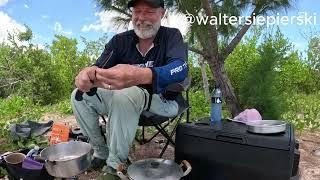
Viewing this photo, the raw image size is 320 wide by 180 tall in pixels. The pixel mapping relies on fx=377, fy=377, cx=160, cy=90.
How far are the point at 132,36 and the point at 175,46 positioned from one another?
36cm

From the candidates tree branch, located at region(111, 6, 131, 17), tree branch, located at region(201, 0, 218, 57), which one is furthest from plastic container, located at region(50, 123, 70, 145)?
tree branch, located at region(111, 6, 131, 17)

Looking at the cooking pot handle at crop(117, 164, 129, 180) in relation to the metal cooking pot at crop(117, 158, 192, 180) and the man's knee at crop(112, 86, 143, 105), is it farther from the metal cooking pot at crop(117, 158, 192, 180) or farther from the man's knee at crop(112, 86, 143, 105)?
the man's knee at crop(112, 86, 143, 105)

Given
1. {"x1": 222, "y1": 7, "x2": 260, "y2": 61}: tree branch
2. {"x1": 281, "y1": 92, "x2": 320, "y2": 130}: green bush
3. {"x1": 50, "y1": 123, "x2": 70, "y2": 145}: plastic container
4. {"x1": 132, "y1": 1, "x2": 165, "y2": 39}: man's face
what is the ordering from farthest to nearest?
{"x1": 222, "y1": 7, "x2": 260, "y2": 61}: tree branch
{"x1": 281, "y1": 92, "x2": 320, "y2": 130}: green bush
{"x1": 50, "y1": 123, "x2": 70, "y2": 145}: plastic container
{"x1": 132, "y1": 1, "x2": 165, "y2": 39}: man's face

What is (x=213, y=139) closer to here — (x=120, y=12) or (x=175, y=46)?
(x=175, y=46)

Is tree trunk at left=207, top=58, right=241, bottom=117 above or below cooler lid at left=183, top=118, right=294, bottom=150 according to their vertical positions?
above

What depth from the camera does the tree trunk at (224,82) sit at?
3912mm

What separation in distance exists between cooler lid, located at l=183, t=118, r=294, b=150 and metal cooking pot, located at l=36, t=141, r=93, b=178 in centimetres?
55

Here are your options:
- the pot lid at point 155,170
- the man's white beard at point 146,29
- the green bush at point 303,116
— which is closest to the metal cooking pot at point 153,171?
the pot lid at point 155,170

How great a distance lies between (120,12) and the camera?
13.3 ft

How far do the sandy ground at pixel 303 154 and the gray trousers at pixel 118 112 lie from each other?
0.37 m

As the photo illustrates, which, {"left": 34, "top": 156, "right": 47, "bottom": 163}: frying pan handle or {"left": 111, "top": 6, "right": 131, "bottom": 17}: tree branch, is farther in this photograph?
{"left": 111, "top": 6, "right": 131, "bottom": 17}: tree branch

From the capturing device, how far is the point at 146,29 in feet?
7.34

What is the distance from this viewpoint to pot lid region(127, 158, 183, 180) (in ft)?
5.77

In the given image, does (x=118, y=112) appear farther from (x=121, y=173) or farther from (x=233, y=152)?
(x=233, y=152)
